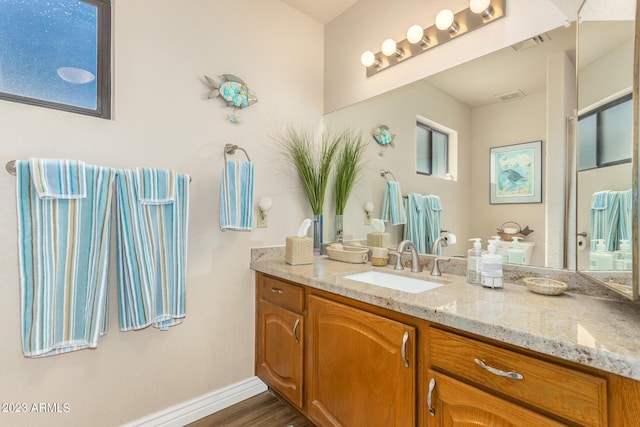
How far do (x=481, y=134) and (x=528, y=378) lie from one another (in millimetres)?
1086

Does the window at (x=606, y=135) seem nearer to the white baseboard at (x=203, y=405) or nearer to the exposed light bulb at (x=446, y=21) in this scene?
the exposed light bulb at (x=446, y=21)

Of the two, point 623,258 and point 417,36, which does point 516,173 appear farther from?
point 417,36

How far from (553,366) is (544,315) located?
0.20 meters

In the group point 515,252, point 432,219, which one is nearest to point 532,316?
point 515,252

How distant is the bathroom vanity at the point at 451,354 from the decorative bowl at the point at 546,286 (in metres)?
0.03

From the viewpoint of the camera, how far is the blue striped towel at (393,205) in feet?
6.08

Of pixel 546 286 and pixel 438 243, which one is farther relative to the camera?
pixel 438 243

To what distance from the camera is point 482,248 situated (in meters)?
1.48

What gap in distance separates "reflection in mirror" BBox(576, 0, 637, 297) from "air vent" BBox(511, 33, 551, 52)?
117mm

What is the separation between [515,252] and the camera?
1363 millimetres

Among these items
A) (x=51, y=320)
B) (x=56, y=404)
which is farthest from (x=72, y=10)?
(x=56, y=404)

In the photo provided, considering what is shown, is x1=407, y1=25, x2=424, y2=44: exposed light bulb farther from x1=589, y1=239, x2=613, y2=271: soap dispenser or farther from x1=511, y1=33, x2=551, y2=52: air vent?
x1=589, y1=239, x2=613, y2=271: soap dispenser

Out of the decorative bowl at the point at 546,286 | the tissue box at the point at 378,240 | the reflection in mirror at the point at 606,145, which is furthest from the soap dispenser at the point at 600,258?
the tissue box at the point at 378,240

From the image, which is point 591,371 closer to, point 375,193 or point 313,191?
point 375,193
